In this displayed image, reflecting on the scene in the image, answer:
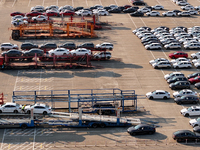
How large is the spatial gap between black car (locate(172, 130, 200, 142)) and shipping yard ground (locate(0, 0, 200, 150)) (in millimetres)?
897

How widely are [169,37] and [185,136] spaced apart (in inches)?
1704

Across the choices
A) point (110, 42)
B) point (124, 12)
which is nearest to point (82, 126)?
point (110, 42)

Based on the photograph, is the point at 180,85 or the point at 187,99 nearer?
the point at 187,99

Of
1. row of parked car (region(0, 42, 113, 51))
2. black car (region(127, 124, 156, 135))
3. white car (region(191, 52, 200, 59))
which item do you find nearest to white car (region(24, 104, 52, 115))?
black car (region(127, 124, 156, 135))

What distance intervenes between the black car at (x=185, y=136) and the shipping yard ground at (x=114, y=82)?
90cm

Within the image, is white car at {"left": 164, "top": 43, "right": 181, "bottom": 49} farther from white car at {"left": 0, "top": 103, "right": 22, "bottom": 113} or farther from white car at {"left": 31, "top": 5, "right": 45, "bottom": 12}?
white car at {"left": 31, "top": 5, "right": 45, "bottom": 12}

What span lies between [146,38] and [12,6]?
46491mm

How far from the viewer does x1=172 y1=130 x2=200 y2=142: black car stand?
172 feet

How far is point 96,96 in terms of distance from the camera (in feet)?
202

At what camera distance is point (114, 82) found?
71.7 meters

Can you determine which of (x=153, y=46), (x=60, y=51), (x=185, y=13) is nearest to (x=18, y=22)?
(x=60, y=51)

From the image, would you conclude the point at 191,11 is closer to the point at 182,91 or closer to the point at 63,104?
the point at 182,91

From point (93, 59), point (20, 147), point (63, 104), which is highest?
point (93, 59)

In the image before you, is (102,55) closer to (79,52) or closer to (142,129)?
(79,52)
